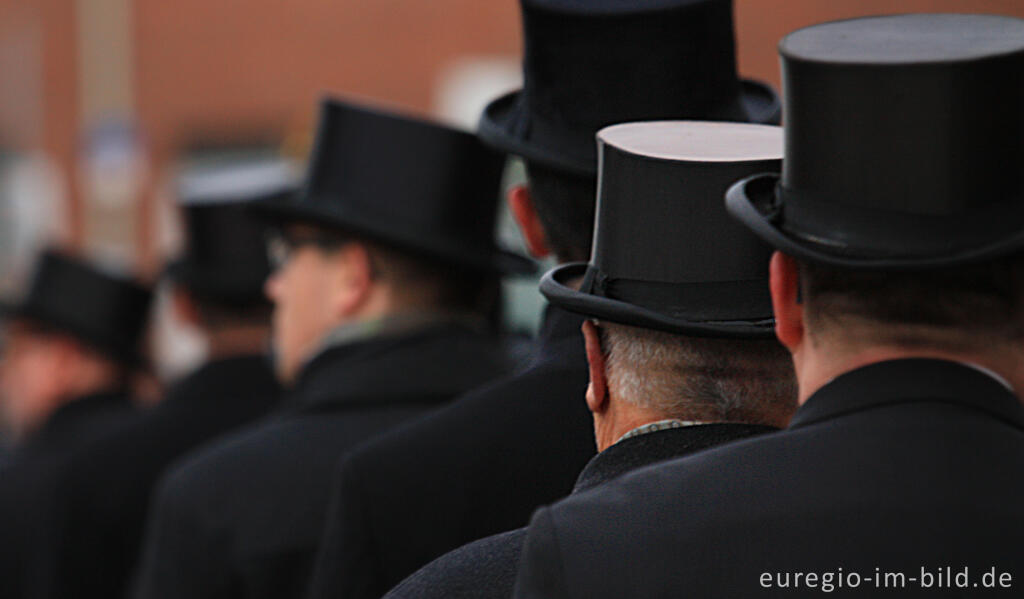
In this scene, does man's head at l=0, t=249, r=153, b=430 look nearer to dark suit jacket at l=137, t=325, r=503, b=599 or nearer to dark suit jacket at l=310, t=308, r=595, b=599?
dark suit jacket at l=137, t=325, r=503, b=599

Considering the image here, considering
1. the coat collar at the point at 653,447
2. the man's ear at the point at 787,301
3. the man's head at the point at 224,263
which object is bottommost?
the man's head at the point at 224,263

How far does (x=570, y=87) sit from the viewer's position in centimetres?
334

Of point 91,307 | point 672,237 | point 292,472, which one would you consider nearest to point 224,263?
point 91,307

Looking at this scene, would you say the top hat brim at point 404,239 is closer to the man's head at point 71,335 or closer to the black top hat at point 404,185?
the black top hat at point 404,185

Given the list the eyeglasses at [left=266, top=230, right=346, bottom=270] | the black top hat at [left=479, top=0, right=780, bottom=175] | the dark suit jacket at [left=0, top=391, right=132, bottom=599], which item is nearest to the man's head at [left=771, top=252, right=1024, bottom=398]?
the black top hat at [left=479, top=0, right=780, bottom=175]

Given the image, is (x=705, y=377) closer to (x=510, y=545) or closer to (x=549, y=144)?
(x=510, y=545)

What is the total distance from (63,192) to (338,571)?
2104cm

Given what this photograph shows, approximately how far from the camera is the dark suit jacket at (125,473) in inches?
221

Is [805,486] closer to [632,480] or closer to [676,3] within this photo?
[632,480]

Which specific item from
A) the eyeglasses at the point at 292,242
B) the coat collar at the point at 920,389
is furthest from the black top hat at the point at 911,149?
the eyeglasses at the point at 292,242

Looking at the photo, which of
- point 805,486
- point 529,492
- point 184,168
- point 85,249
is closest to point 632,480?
point 805,486

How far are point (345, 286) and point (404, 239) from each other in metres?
0.22

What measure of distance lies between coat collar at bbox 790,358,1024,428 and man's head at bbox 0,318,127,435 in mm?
5751

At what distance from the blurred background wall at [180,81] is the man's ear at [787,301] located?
1441 centimetres
